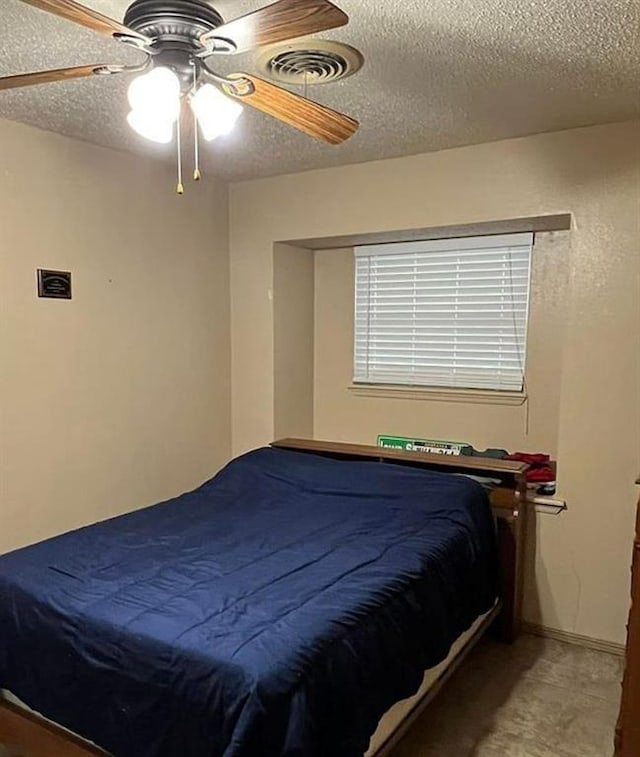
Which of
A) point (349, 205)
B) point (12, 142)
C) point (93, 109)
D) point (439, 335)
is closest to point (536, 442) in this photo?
point (439, 335)

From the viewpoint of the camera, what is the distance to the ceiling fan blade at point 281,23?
128 centimetres

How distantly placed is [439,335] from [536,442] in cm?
76

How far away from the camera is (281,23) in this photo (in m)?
1.36

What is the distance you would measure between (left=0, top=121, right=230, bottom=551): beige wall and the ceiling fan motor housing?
1453 mm

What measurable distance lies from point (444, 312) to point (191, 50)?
7.43 ft

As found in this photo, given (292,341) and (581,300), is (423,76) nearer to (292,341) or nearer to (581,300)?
(581,300)

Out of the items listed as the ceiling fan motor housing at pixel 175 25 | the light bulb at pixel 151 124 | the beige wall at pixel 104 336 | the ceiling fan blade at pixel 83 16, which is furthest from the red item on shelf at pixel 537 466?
the ceiling fan blade at pixel 83 16

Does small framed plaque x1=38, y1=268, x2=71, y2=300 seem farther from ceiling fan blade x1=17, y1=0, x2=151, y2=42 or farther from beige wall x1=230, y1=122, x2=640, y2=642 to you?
ceiling fan blade x1=17, y1=0, x2=151, y2=42

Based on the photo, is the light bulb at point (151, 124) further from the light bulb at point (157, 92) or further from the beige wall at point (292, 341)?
the beige wall at point (292, 341)

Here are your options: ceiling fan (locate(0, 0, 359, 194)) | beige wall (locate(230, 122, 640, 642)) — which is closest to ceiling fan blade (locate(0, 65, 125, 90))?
ceiling fan (locate(0, 0, 359, 194))

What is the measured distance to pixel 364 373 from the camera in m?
3.86

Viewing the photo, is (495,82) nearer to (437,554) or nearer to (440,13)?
(440,13)

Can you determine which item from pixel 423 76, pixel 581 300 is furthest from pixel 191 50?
pixel 581 300

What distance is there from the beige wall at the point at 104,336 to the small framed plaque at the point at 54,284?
3 centimetres
